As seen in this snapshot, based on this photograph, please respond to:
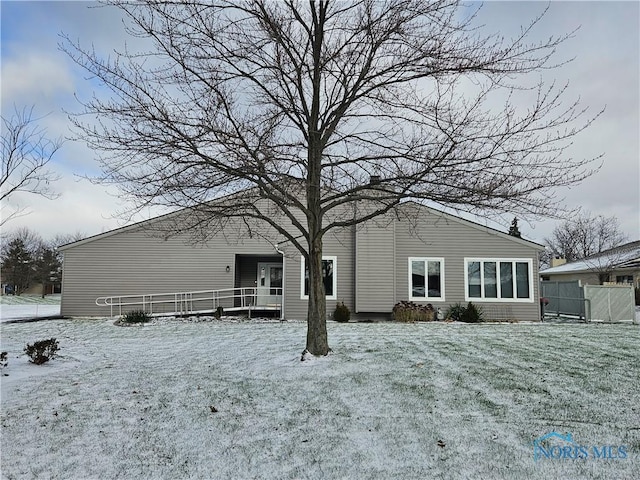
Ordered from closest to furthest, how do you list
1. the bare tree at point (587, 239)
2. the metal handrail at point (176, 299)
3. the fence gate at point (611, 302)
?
1. the fence gate at point (611, 302)
2. the metal handrail at point (176, 299)
3. the bare tree at point (587, 239)

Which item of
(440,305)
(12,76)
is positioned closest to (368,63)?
(12,76)

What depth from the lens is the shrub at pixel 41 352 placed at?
309 inches

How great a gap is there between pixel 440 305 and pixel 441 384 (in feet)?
35.1

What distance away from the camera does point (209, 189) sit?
24.2 feet

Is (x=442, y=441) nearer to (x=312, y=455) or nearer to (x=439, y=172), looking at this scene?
(x=312, y=455)

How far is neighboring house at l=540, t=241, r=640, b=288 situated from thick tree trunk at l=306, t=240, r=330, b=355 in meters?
26.7

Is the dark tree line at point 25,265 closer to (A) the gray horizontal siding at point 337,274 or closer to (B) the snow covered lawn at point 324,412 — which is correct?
(A) the gray horizontal siding at point 337,274

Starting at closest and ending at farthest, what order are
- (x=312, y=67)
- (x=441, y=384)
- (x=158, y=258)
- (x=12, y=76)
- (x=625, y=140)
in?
(x=441, y=384) → (x=312, y=67) → (x=625, y=140) → (x=12, y=76) → (x=158, y=258)

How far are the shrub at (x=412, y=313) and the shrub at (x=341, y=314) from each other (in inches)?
64.6

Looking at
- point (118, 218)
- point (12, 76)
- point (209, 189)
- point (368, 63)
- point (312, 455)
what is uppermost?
point (12, 76)

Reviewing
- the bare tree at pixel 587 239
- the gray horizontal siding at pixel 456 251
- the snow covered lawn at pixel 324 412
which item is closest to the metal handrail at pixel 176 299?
the gray horizontal siding at pixel 456 251

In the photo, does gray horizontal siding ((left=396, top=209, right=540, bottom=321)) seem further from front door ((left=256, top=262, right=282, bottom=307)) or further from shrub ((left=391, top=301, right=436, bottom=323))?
front door ((left=256, top=262, right=282, bottom=307))

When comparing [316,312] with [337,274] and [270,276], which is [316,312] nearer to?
[337,274]

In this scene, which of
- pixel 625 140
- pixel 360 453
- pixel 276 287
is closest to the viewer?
pixel 360 453
